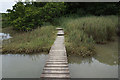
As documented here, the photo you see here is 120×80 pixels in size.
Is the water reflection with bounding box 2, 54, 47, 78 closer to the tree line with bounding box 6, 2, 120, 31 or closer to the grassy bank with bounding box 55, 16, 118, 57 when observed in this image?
the grassy bank with bounding box 55, 16, 118, 57

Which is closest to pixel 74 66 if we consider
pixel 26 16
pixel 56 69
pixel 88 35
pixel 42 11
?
pixel 56 69

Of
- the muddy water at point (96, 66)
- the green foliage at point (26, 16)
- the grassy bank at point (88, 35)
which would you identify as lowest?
the muddy water at point (96, 66)

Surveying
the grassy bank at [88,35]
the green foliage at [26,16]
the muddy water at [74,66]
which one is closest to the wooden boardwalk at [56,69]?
the muddy water at [74,66]

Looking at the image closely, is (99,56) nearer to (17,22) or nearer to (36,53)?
(36,53)

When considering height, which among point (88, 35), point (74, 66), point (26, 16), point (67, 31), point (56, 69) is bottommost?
point (74, 66)

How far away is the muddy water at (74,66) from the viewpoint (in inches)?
133

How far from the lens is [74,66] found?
13.0 ft

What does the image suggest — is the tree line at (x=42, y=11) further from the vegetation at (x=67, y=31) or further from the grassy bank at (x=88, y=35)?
the grassy bank at (x=88, y=35)

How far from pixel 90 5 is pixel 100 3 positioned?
1473mm

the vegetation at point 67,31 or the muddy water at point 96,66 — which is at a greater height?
the vegetation at point 67,31

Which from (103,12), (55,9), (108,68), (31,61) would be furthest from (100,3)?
(31,61)

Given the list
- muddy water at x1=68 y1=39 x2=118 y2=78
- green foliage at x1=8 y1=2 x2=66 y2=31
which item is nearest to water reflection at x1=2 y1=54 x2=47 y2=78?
muddy water at x1=68 y1=39 x2=118 y2=78

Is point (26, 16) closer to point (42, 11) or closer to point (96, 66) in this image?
point (42, 11)

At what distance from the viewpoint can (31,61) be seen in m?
4.38
